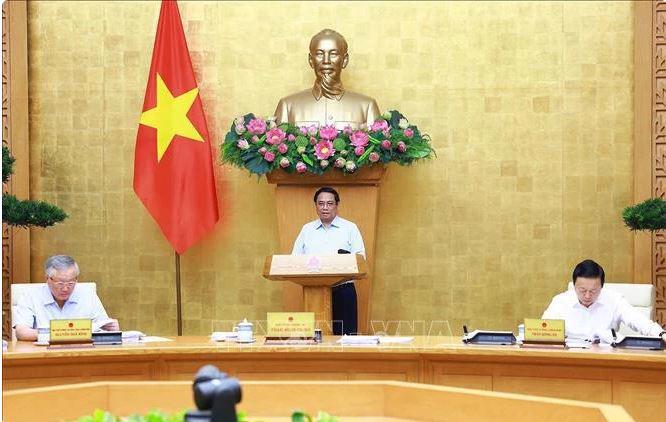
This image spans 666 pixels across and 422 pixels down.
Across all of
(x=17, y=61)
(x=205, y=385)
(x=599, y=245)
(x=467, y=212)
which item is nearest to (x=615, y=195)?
(x=599, y=245)

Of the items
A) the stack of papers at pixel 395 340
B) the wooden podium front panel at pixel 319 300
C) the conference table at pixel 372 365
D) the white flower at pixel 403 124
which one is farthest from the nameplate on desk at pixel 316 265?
the white flower at pixel 403 124

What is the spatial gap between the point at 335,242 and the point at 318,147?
69 cm

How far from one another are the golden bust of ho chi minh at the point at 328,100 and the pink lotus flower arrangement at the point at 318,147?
0.20 m

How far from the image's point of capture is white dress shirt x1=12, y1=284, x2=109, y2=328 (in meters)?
5.54

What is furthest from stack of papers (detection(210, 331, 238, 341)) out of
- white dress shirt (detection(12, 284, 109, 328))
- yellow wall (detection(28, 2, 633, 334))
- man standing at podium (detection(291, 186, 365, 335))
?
yellow wall (detection(28, 2, 633, 334))

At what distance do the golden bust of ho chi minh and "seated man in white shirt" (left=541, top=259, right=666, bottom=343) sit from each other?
8.17 feet

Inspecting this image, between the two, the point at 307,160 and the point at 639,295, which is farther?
the point at 307,160

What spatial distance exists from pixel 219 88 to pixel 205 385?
22.5 feet

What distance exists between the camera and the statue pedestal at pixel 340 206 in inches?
295

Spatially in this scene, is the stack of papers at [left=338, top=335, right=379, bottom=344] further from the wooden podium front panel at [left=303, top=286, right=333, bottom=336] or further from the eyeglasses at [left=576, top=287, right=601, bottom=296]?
the eyeglasses at [left=576, top=287, right=601, bottom=296]

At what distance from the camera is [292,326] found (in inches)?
201

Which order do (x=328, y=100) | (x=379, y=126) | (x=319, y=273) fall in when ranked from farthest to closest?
(x=328, y=100)
(x=379, y=126)
(x=319, y=273)

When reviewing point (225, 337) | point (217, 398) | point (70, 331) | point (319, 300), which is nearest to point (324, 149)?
point (319, 300)

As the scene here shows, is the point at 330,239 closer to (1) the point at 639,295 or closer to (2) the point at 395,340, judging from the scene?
(2) the point at 395,340
